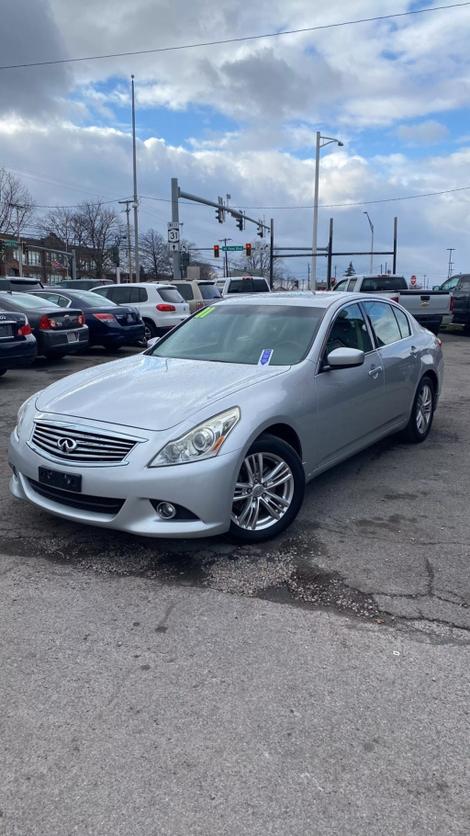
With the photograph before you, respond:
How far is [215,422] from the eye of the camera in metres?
3.60

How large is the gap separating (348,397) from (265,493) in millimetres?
1294

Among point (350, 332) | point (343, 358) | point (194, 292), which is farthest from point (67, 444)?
point (194, 292)

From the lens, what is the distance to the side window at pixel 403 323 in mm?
6211

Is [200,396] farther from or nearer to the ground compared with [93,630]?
farther from the ground

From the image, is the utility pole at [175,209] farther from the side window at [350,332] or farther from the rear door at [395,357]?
the side window at [350,332]

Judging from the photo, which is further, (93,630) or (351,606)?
(351,606)

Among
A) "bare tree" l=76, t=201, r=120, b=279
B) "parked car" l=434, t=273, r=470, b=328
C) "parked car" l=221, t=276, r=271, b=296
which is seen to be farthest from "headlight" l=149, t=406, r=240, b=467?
"bare tree" l=76, t=201, r=120, b=279

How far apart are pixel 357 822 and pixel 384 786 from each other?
19 cm

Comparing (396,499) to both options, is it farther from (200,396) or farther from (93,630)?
(93,630)

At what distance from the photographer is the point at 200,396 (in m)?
3.85

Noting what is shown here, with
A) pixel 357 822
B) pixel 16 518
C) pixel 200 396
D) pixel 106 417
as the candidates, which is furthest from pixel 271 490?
pixel 357 822

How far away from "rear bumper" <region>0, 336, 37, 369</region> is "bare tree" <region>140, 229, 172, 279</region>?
6940cm

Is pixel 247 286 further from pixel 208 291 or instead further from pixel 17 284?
pixel 17 284

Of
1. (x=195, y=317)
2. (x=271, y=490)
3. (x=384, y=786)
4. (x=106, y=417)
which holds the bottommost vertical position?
(x=384, y=786)
